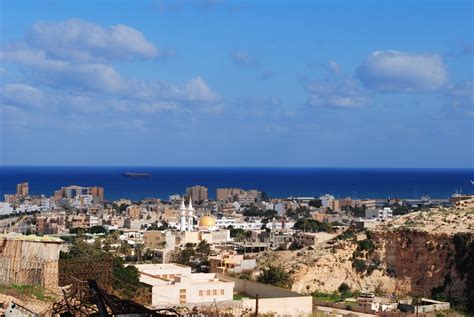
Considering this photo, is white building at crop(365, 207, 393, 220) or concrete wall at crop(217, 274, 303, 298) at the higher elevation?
white building at crop(365, 207, 393, 220)

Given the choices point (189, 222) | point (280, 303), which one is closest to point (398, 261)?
point (280, 303)

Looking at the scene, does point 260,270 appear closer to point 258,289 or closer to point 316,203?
point 258,289

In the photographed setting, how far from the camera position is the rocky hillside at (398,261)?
1521 inches

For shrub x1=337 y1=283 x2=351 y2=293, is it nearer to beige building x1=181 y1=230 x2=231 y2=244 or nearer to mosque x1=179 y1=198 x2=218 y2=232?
beige building x1=181 y1=230 x2=231 y2=244

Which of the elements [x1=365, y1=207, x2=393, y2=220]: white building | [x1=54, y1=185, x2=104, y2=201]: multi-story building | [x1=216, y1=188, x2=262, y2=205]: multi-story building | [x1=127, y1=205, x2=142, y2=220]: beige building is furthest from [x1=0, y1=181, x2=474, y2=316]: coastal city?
[x1=54, y1=185, x2=104, y2=201]: multi-story building

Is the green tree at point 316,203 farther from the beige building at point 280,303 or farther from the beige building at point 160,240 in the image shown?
the beige building at point 280,303

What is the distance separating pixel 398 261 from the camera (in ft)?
135

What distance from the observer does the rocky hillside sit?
1521 inches

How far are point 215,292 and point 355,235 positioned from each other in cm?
1522

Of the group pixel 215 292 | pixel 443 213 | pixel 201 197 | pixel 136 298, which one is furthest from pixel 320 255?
pixel 201 197

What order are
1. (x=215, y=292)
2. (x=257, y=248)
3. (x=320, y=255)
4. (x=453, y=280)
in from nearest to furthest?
(x=215, y=292) < (x=453, y=280) < (x=320, y=255) < (x=257, y=248)

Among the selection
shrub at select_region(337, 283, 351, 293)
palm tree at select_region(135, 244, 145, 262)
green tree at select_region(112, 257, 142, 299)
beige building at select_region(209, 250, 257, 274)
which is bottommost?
shrub at select_region(337, 283, 351, 293)

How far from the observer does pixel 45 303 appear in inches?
817

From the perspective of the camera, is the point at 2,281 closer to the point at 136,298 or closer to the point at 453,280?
the point at 136,298
